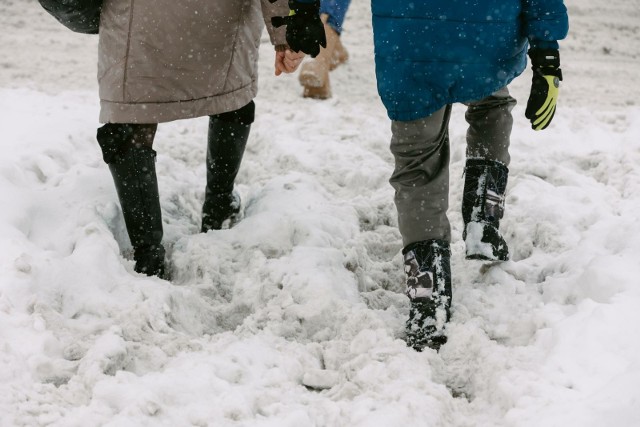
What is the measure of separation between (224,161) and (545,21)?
125 centimetres

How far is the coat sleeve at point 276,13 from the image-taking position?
2201 mm

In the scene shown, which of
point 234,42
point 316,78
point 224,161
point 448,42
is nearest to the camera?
point 448,42

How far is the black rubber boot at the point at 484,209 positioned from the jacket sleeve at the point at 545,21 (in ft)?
1.65

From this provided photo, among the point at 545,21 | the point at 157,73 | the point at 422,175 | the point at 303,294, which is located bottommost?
the point at 303,294

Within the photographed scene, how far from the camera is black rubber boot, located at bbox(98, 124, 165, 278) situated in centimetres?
215

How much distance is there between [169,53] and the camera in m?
2.08

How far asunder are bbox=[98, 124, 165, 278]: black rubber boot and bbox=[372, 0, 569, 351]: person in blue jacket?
815 mm

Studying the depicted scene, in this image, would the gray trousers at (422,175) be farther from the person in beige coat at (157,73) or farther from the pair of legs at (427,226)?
the person in beige coat at (157,73)

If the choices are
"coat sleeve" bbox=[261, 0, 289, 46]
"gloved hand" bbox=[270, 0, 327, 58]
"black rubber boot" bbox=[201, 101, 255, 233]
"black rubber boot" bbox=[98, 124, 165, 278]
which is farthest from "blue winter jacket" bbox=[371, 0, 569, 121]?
"black rubber boot" bbox=[98, 124, 165, 278]

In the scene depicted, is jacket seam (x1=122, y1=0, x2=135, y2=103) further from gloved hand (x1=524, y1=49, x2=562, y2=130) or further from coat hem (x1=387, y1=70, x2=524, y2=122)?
gloved hand (x1=524, y1=49, x2=562, y2=130)

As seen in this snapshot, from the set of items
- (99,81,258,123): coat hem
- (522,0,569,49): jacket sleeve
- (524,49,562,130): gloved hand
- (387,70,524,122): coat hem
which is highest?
(522,0,569,49): jacket sleeve

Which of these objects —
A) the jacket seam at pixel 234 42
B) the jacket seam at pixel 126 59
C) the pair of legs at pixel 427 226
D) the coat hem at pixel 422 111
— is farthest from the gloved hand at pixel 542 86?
the jacket seam at pixel 126 59

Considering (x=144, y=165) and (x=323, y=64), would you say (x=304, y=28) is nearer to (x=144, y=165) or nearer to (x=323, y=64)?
(x=144, y=165)

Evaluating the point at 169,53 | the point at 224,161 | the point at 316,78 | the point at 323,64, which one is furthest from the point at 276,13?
the point at 323,64
